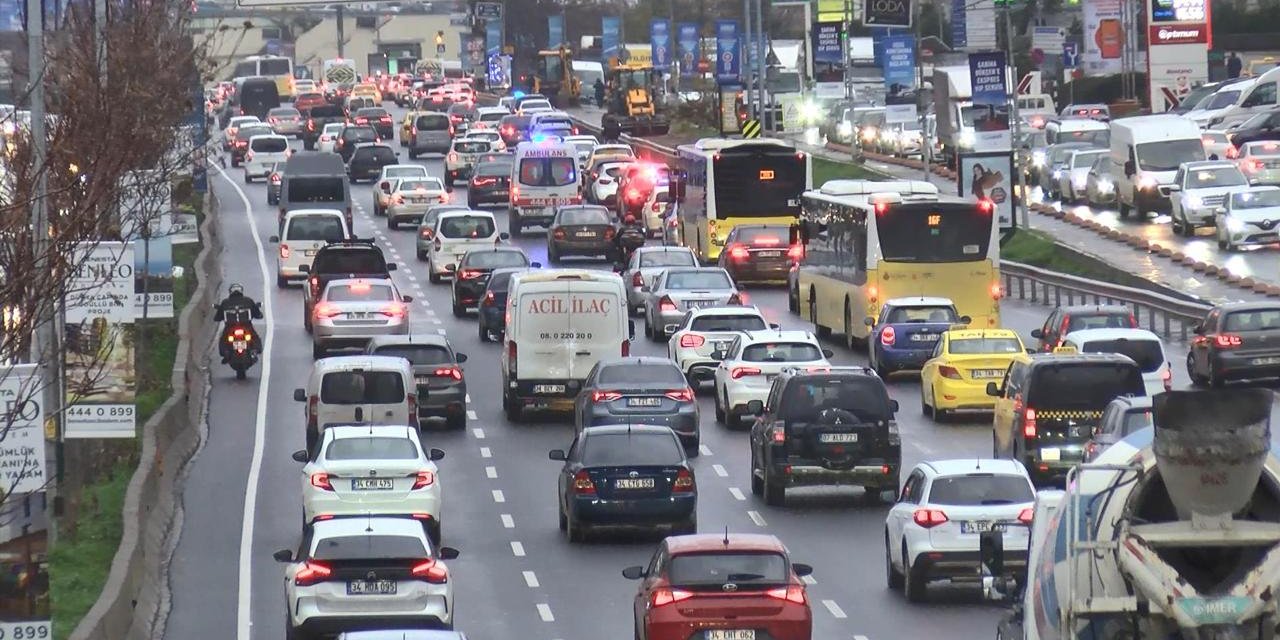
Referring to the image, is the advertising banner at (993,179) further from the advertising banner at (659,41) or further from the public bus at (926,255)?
the advertising banner at (659,41)

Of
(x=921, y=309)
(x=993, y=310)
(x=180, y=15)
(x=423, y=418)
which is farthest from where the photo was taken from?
(x=180, y=15)

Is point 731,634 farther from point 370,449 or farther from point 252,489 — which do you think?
point 252,489

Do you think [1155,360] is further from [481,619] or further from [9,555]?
[9,555]

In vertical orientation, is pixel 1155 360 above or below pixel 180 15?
below

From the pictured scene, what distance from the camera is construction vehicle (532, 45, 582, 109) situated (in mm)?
146125

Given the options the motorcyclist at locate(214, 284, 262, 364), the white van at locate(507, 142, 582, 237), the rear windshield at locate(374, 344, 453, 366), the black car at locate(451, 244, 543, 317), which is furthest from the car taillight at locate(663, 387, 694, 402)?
the white van at locate(507, 142, 582, 237)

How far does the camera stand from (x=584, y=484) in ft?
96.4

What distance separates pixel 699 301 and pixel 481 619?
75.7 ft

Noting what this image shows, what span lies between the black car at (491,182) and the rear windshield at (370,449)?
48.9 m

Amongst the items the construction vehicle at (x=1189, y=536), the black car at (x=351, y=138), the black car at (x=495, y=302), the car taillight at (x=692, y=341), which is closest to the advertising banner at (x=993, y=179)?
the black car at (x=495, y=302)

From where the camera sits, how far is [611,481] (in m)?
29.2

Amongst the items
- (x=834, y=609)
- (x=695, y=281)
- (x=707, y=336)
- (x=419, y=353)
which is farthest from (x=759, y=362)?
(x=834, y=609)

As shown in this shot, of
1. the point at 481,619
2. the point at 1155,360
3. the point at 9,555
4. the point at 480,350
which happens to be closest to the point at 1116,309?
the point at 1155,360

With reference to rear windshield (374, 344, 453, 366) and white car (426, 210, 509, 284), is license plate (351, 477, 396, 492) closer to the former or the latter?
rear windshield (374, 344, 453, 366)
